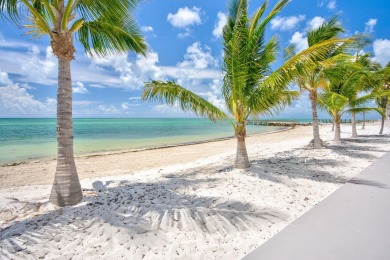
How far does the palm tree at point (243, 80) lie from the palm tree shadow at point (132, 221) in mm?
2896

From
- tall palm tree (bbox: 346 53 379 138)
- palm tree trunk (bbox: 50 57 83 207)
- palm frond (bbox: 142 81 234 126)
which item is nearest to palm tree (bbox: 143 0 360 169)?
palm frond (bbox: 142 81 234 126)

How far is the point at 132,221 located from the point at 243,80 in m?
4.57

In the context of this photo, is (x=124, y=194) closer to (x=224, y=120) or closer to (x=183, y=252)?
(x=183, y=252)

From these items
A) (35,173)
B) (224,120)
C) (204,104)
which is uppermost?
(204,104)

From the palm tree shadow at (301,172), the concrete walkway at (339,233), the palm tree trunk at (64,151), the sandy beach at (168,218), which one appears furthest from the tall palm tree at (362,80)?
the palm tree trunk at (64,151)

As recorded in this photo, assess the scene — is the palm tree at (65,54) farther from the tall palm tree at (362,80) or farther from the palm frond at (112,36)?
the tall palm tree at (362,80)

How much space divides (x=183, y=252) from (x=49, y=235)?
1.88 meters

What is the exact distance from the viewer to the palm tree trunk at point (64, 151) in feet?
13.6

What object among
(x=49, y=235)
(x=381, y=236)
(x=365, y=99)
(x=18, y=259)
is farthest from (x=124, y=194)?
(x=365, y=99)

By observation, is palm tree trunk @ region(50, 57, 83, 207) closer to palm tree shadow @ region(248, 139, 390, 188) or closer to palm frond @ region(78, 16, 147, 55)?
palm frond @ region(78, 16, 147, 55)

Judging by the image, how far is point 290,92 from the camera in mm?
7062

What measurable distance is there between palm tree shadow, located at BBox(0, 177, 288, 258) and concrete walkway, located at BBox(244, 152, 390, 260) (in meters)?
0.53

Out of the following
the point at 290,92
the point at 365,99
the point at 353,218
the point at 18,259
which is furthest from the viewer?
the point at 365,99

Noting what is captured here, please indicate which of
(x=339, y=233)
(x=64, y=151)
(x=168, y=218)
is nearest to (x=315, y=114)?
(x=339, y=233)
